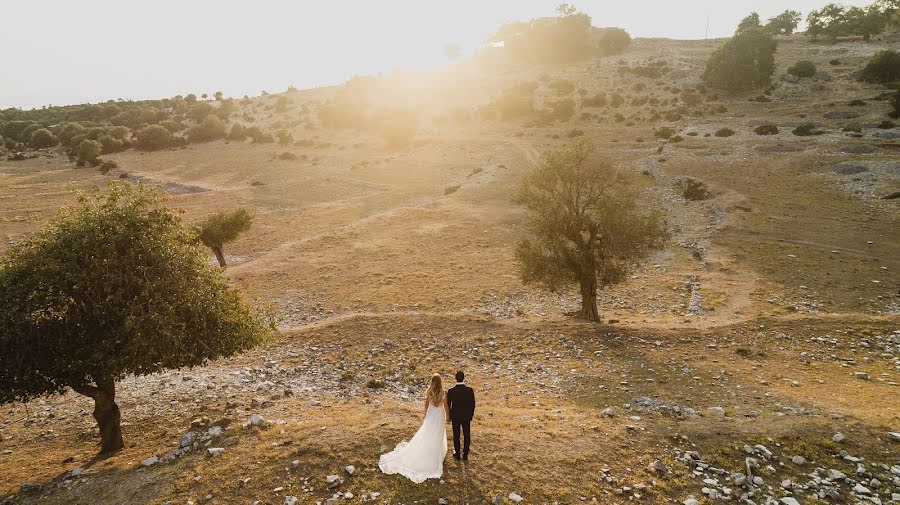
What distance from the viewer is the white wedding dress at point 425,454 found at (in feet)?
43.9

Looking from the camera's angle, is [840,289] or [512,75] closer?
[840,289]

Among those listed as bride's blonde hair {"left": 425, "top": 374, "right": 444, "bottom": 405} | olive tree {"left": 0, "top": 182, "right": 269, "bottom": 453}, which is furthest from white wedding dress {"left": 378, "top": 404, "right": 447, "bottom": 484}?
olive tree {"left": 0, "top": 182, "right": 269, "bottom": 453}

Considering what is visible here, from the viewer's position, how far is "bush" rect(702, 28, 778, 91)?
113 meters

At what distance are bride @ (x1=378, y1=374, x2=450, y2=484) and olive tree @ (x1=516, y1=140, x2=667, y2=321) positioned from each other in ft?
58.7

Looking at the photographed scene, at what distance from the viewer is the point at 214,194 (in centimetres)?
7769

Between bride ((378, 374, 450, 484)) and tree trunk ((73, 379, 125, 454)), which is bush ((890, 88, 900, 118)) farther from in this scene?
tree trunk ((73, 379, 125, 454))

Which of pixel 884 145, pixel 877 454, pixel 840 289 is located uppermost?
pixel 884 145

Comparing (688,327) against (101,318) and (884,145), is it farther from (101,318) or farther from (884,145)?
(884,145)

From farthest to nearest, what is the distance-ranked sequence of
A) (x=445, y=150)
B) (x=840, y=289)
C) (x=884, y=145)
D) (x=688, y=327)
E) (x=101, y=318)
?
(x=445, y=150) → (x=884, y=145) → (x=840, y=289) → (x=688, y=327) → (x=101, y=318)

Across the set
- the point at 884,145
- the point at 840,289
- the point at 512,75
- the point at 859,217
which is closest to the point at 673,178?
the point at 859,217

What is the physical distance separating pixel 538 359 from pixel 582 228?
9081 millimetres

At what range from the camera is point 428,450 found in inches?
534

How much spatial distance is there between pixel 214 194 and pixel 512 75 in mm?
118560

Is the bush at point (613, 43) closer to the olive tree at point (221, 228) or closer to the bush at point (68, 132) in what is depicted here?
the olive tree at point (221, 228)
